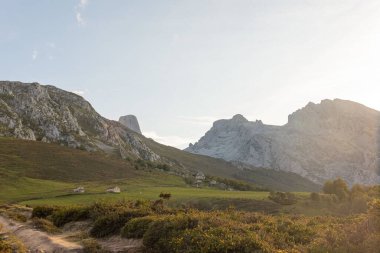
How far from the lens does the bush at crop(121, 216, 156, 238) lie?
22.2m

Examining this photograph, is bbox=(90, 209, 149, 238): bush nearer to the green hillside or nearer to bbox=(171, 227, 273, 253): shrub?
bbox=(171, 227, 273, 253): shrub

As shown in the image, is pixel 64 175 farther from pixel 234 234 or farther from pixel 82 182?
pixel 234 234

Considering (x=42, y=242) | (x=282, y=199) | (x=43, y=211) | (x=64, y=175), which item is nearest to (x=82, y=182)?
(x=64, y=175)

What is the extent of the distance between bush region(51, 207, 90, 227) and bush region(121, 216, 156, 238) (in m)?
10.3

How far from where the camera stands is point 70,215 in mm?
33562

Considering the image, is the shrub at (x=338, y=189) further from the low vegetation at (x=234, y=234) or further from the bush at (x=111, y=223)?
the bush at (x=111, y=223)

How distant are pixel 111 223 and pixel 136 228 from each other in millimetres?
4015

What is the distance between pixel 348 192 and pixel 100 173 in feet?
264

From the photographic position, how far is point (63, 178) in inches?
4437

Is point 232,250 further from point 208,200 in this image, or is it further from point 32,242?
point 208,200

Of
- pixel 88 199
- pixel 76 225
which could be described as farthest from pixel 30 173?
pixel 76 225

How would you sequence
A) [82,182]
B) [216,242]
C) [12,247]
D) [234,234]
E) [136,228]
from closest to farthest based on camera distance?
[216,242] < [234,234] < [12,247] < [136,228] < [82,182]

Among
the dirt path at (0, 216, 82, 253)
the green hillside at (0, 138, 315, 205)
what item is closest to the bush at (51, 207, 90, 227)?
the dirt path at (0, 216, 82, 253)

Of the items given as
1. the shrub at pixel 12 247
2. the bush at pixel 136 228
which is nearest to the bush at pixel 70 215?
the shrub at pixel 12 247
